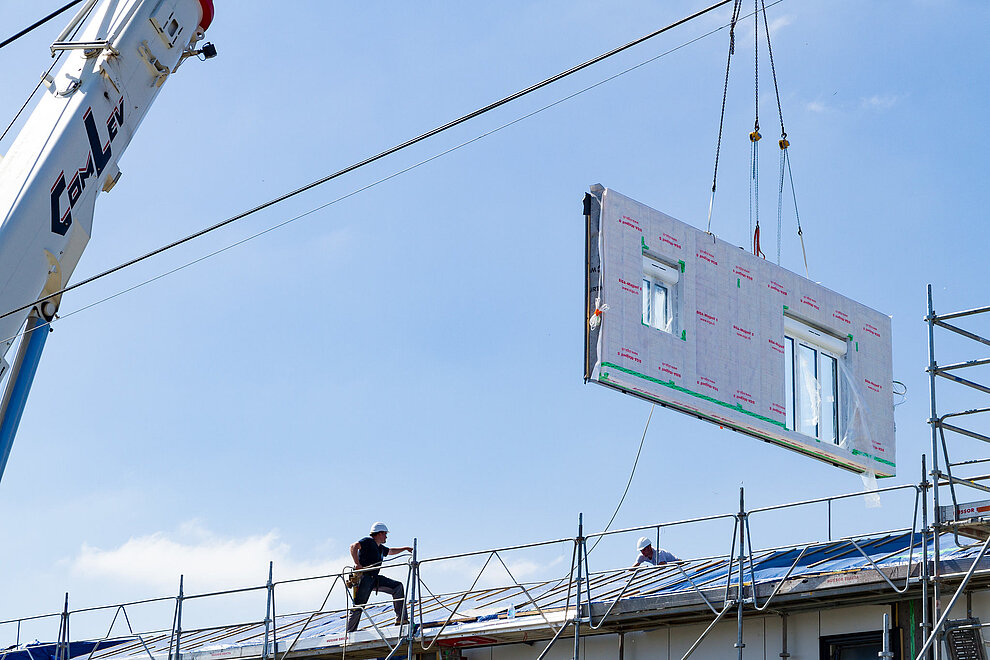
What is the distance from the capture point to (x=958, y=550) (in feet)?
50.7

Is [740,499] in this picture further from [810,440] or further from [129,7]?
[129,7]

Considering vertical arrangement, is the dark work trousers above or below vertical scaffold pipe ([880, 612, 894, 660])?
above

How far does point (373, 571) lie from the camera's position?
19938mm

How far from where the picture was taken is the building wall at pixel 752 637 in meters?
15.5

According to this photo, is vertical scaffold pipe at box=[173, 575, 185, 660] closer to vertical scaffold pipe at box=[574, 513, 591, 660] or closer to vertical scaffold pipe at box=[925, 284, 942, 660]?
vertical scaffold pipe at box=[574, 513, 591, 660]

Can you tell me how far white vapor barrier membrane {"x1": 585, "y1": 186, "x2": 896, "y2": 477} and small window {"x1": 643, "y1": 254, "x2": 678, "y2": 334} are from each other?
0.06ft

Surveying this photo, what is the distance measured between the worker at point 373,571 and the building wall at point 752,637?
2.65 m

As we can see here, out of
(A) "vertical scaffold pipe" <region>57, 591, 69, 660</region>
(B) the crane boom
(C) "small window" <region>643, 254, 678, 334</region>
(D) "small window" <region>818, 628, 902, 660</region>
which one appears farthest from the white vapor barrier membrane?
(A) "vertical scaffold pipe" <region>57, 591, 69, 660</region>

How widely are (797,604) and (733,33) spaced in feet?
30.6

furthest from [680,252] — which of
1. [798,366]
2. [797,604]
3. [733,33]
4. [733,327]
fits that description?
[797,604]

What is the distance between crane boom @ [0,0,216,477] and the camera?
44.7 ft

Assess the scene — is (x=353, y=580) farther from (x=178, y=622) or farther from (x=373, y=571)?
(x=178, y=622)

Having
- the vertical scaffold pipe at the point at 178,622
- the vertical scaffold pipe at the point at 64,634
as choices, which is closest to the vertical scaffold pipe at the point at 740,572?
the vertical scaffold pipe at the point at 178,622

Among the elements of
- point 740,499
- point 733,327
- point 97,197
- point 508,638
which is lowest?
point 508,638
